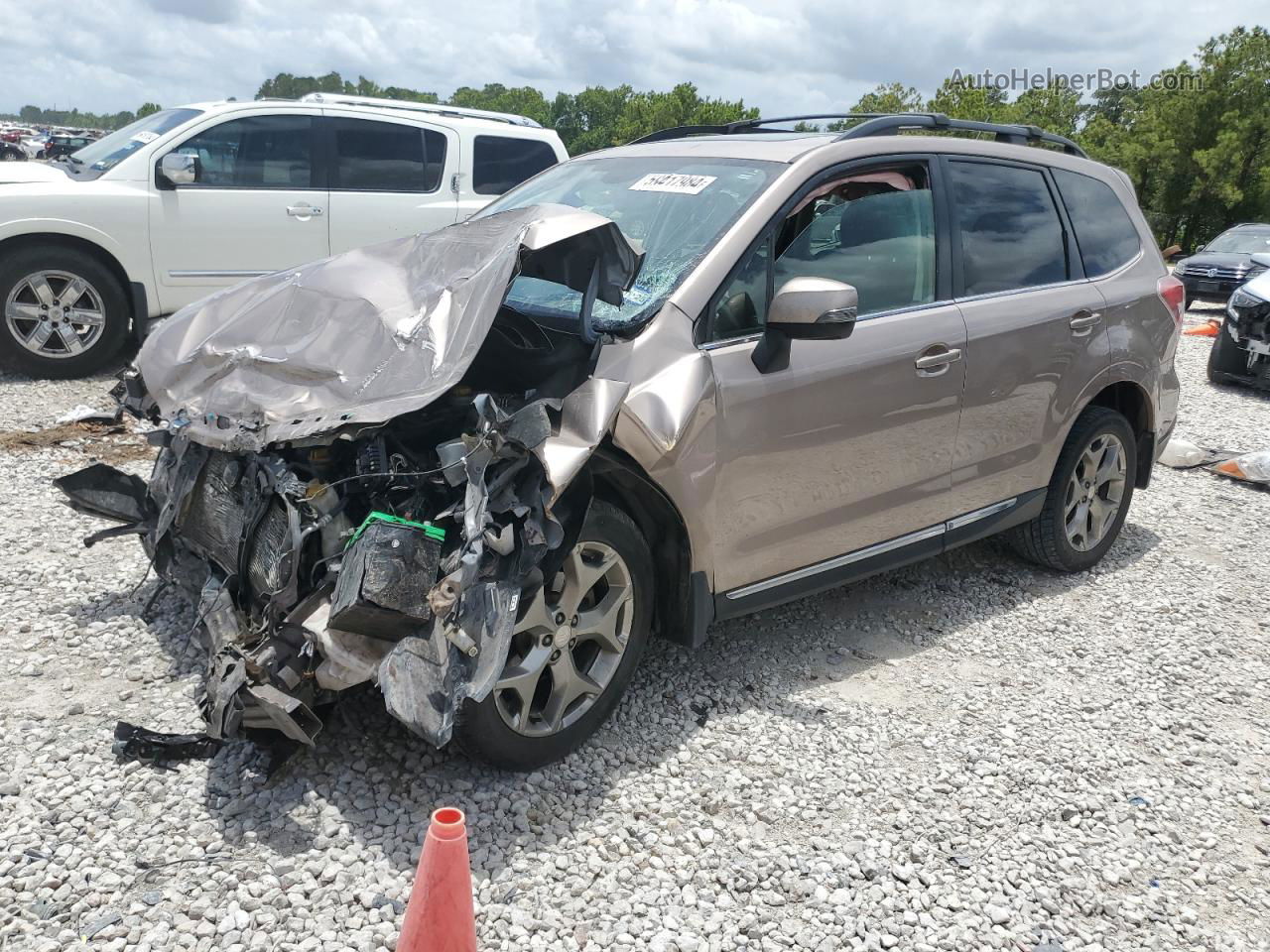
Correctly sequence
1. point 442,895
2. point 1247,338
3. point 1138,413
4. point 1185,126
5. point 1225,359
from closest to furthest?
point 442,895, point 1138,413, point 1247,338, point 1225,359, point 1185,126

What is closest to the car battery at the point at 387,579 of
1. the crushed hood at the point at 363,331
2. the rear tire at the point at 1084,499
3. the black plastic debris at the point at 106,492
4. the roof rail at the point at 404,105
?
the crushed hood at the point at 363,331

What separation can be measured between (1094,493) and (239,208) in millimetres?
6390

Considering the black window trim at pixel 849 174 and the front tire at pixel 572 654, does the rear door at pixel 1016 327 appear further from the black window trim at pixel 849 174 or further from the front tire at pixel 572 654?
the front tire at pixel 572 654

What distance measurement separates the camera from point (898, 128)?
415 centimetres

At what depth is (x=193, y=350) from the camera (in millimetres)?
3492

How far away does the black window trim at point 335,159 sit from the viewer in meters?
8.38

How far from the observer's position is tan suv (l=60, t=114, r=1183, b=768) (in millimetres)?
2777

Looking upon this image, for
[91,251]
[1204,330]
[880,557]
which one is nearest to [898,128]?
[880,557]

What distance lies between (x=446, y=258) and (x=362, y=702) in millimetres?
1511

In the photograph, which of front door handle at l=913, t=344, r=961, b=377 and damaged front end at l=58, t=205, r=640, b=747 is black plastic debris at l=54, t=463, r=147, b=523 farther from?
front door handle at l=913, t=344, r=961, b=377

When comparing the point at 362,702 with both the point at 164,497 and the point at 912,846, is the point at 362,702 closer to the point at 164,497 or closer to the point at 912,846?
the point at 164,497

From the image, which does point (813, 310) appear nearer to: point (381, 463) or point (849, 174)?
point (849, 174)

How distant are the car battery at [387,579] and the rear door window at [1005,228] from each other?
254cm

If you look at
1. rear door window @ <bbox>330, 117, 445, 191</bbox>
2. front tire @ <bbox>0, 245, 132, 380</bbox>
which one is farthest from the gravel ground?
rear door window @ <bbox>330, 117, 445, 191</bbox>
